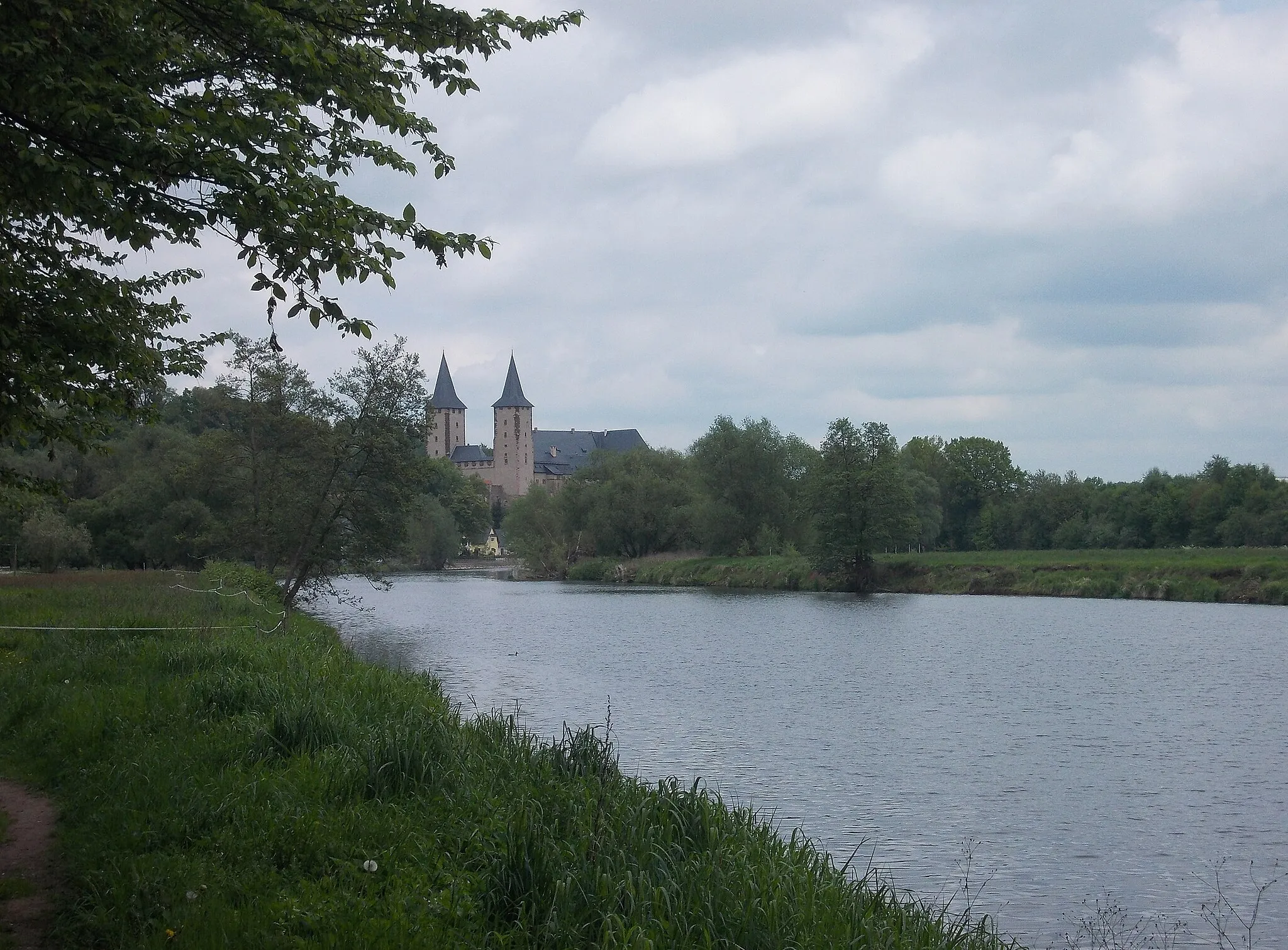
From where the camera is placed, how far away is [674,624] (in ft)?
133

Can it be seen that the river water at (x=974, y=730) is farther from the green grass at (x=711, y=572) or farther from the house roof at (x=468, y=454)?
the house roof at (x=468, y=454)

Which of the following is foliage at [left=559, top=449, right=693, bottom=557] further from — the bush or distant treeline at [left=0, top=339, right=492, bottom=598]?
the bush

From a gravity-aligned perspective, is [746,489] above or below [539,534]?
above

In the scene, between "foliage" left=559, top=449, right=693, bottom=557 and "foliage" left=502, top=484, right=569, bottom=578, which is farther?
"foliage" left=502, top=484, right=569, bottom=578

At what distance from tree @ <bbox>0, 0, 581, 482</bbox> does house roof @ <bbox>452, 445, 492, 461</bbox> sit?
177 m

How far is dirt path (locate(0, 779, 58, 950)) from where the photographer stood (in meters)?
5.83

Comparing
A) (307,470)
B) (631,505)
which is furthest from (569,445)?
(307,470)

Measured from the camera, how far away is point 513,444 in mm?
165500

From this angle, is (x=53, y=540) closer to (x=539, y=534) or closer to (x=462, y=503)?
(x=539, y=534)

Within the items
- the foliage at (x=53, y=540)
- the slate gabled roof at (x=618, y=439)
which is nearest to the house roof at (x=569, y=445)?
the slate gabled roof at (x=618, y=439)

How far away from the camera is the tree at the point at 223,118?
244 inches

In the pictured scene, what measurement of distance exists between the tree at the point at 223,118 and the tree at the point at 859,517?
181ft

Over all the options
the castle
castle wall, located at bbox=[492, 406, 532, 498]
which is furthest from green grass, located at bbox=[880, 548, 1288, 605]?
castle wall, located at bbox=[492, 406, 532, 498]

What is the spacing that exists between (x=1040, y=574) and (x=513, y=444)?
115550mm
